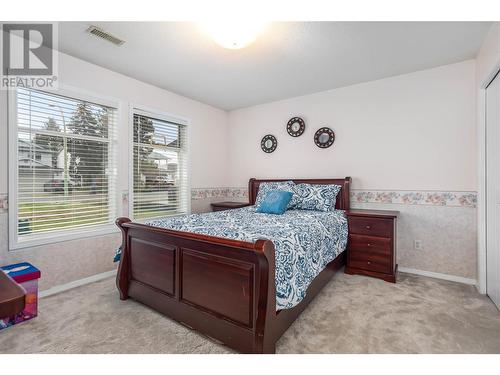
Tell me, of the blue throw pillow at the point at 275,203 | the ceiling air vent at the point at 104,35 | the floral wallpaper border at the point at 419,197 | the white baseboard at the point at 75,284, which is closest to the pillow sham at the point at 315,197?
the blue throw pillow at the point at 275,203

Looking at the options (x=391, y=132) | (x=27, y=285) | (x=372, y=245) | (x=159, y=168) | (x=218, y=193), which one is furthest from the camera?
(x=218, y=193)

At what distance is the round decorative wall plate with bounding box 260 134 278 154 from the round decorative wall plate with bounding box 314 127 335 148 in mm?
716

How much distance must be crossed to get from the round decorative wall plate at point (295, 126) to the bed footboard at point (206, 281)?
8.74 ft

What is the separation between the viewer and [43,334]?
1.85 meters

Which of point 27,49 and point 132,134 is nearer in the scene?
point 27,49

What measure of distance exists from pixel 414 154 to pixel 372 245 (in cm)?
125

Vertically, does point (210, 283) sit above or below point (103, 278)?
above

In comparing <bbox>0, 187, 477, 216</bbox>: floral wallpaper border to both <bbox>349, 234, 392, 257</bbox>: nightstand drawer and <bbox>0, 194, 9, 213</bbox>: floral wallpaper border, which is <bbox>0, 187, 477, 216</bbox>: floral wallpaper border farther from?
<bbox>349, 234, 392, 257</bbox>: nightstand drawer

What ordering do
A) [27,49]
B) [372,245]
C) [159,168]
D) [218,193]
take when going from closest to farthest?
[27,49], [372,245], [159,168], [218,193]

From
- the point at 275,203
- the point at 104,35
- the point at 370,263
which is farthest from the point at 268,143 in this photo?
the point at 104,35

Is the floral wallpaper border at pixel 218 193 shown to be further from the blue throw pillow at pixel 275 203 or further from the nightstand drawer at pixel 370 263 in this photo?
the nightstand drawer at pixel 370 263

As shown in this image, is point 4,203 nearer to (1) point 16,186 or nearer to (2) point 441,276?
(1) point 16,186

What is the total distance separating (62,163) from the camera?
269 cm

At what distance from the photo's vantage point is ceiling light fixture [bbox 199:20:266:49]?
1.94 metres
